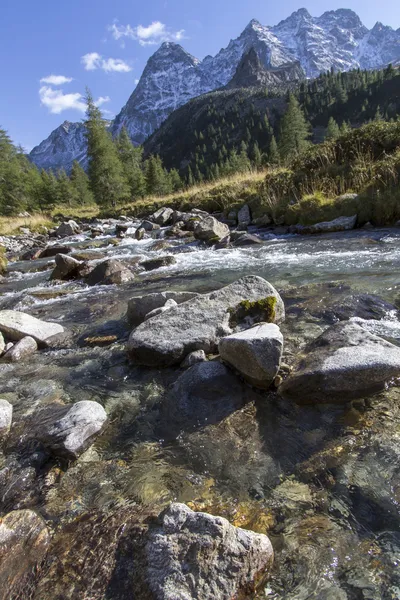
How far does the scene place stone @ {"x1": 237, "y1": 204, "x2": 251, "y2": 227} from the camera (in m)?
14.9

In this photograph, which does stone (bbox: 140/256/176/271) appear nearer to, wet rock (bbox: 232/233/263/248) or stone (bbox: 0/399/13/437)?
wet rock (bbox: 232/233/263/248)

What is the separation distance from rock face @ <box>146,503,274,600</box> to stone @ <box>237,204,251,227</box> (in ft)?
45.6

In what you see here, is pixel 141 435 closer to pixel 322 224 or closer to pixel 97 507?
pixel 97 507

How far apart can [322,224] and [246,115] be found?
547 ft

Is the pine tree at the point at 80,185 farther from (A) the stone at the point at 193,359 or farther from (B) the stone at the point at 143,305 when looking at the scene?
(A) the stone at the point at 193,359

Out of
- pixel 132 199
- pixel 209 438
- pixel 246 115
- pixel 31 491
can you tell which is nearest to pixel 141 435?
pixel 209 438

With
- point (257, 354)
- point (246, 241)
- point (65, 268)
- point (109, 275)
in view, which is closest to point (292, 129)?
point (246, 241)

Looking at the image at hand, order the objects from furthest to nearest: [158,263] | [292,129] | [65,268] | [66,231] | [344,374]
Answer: [292,129] < [66,231] < [158,263] < [65,268] < [344,374]

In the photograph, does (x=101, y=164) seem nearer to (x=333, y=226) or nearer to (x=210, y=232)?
(x=210, y=232)

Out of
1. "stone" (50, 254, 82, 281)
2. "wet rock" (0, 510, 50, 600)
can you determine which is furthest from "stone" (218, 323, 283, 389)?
"stone" (50, 254, 82, 281)

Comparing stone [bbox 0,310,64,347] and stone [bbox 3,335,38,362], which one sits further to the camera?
stone [bbox 0,310,64,347]

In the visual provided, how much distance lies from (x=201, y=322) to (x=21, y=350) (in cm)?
266

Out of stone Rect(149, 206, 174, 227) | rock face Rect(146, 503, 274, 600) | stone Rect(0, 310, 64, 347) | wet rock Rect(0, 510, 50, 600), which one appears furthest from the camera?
stone Rect(149, 206, 174, 227)

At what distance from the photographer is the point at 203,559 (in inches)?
62.5
